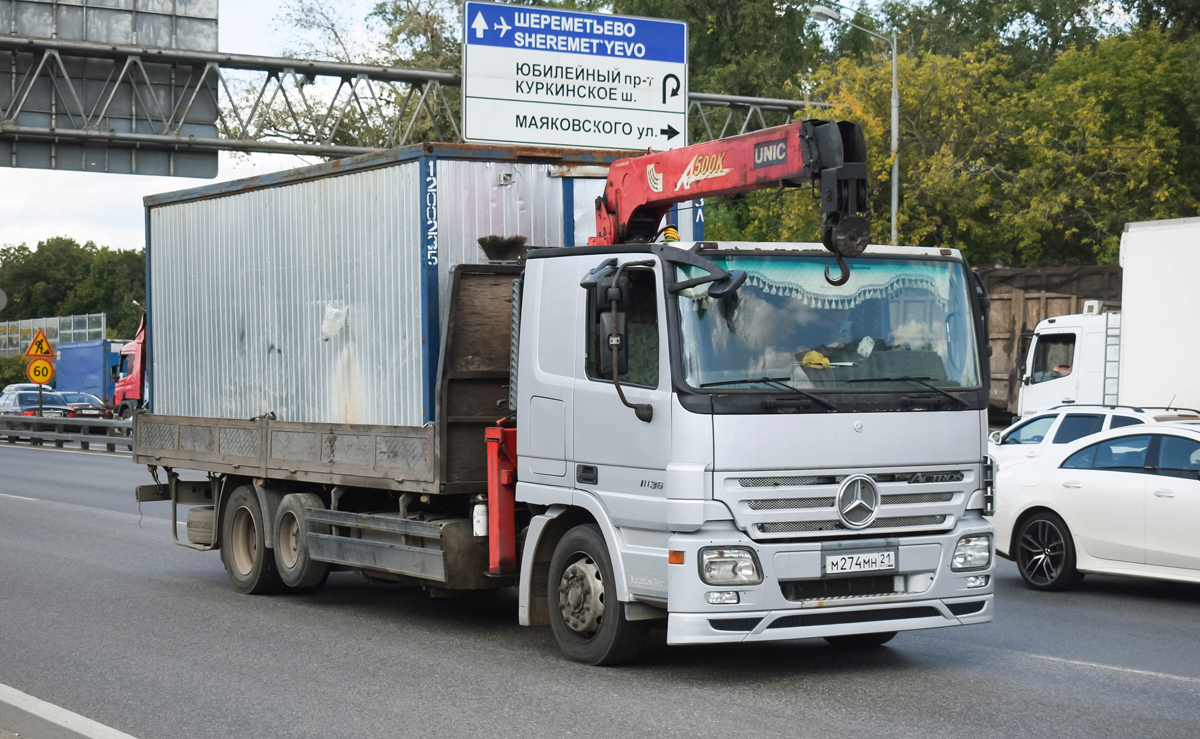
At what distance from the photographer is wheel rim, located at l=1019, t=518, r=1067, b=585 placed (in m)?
11.9

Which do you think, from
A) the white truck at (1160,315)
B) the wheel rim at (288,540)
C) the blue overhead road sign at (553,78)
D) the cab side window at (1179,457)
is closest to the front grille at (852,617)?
the cab side window at (1179,457)

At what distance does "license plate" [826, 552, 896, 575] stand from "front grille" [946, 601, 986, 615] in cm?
48

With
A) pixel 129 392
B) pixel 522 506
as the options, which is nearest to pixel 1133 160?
pixel 129 392

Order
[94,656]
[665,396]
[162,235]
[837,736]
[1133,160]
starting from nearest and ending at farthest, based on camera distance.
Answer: [837,736] < [665,396] < [94,656] < [162,235] < [1133,160]

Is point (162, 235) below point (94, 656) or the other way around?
the other way around

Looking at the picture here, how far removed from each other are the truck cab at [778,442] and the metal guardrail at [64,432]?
88.3ft

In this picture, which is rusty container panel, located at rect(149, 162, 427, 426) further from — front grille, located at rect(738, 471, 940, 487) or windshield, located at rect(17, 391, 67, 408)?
windshield, located at rect(17, 391, 67, 408)

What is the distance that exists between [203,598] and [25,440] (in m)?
35.0

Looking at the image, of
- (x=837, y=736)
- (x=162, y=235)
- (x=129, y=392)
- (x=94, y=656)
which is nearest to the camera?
(x=837, y=736)

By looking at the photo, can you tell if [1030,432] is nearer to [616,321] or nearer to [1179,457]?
[1179,457]

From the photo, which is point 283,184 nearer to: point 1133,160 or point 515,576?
point 515,576

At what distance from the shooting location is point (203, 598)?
11.3 m

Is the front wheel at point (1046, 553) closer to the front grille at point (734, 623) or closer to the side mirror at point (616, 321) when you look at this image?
the front grille at point (734, 623)

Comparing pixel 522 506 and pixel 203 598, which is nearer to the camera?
pixel 522 506
